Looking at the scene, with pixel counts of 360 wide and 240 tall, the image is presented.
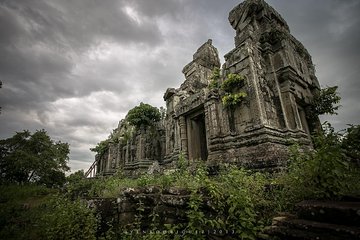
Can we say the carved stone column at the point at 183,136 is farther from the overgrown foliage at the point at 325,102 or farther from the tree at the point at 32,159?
the tree at the point at 32,159

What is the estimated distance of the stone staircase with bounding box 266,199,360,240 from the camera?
6.70ft

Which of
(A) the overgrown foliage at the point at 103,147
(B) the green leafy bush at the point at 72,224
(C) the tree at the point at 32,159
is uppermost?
(A) the overgrown foliage at the point at 103,147

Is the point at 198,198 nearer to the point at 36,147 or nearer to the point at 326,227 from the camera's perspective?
the point at 326,227

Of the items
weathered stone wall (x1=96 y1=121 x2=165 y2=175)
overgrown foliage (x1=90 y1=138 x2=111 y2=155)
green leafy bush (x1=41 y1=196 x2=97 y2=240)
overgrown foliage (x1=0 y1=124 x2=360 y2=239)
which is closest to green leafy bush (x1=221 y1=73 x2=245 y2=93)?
overgrown foliage (x1=0 y1=124 x2=360 y2=239)

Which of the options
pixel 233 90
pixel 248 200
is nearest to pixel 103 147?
pixel 233 90

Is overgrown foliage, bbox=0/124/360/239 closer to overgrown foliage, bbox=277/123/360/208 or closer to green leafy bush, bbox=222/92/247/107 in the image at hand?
overgrown foliage, bbox=277/123/360/208

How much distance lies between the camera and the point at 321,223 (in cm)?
229

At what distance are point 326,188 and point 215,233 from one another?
189 cm

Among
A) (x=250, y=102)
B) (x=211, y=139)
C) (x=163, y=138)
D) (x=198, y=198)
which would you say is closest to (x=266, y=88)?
(x=250, y=102)

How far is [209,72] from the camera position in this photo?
43.8ft

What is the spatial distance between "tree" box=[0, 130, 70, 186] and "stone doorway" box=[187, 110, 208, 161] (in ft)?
47.9

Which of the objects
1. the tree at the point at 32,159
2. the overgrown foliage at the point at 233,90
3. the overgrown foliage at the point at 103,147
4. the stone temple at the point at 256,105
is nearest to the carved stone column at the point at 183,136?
the stone temple at the point at 256,105

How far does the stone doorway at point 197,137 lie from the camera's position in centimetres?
1081

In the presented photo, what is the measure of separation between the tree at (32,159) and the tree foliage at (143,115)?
8409 millimetres
